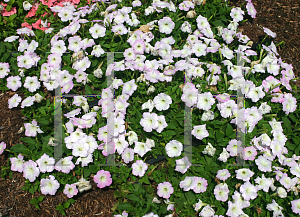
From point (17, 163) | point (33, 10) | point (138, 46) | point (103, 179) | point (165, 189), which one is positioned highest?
point (138, 46)

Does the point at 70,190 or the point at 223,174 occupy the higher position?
the point at 223,174

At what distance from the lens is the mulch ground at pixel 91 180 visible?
295 centimetres

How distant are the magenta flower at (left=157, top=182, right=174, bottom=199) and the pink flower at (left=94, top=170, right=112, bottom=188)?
61 cm

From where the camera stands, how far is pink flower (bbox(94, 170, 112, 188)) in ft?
9.36

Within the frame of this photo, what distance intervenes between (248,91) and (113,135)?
198cm

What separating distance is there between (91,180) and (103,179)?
10.3 inches

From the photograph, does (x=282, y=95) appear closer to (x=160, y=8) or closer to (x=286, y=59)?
(x=286, y=59)

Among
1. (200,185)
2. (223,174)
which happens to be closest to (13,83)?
(200,185)

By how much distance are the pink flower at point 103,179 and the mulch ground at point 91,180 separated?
0.72 ft

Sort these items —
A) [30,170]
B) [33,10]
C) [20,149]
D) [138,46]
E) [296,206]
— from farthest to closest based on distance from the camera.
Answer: [33,10], [138,46], [20,149], [30,170], [296,206]

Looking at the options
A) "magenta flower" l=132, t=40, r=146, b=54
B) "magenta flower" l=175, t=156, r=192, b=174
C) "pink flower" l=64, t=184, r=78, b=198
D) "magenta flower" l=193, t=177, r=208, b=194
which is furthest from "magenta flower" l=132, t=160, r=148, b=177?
"magenta flower" l=132, t=40, r=146, b=54

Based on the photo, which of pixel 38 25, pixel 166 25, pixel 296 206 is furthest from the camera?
pixel 38 25

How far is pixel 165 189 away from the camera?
2799mm

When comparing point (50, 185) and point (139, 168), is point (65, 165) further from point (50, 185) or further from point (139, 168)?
point (139, 168)
